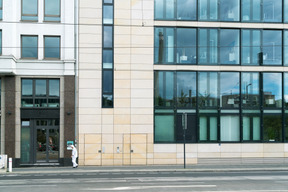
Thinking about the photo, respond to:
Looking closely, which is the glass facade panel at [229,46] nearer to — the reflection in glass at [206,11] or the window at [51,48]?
the reflection in glass at [206,11]

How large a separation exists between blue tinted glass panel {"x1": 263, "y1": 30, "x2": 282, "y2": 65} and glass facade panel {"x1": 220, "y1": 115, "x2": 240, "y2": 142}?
5156 millimetres

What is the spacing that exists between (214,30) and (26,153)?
1722 cm

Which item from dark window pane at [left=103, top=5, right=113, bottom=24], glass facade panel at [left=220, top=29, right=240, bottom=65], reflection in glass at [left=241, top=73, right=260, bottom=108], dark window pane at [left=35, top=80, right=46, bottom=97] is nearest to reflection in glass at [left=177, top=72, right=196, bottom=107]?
glass facade panel at [left=220, top=29, right=240, bottom=65]

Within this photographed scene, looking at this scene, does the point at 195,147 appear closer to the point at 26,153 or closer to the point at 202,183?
the point at 202,183

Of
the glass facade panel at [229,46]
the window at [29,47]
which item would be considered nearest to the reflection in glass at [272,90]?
the glass facade panel at [229,46]

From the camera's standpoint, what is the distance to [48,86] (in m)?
22.1

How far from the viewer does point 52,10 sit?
73.1ft

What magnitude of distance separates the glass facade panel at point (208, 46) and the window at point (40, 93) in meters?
11.3

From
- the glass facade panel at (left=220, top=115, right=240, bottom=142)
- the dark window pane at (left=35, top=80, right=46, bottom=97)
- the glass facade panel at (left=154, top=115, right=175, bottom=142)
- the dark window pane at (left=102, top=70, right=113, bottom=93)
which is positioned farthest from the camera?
the glass facade panel at (left=220, top=115, right=240, bottom=142)

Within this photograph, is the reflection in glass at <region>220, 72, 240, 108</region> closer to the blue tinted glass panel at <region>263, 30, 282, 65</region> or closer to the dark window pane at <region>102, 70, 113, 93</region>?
the blue tinted glass panel at <region>263, 30, 282, 65</region>

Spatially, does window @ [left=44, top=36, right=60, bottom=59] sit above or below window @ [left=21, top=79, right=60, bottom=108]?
above

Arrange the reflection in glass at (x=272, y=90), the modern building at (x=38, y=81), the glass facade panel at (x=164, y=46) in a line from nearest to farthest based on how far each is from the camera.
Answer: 1. the modern building at (x=38, y=81)
2. the glass facade panel at (x=164, y=46)
3. the reflection in glass at (x=272, y=90)

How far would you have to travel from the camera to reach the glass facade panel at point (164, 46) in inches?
897

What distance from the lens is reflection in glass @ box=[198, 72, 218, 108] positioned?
22906mm
